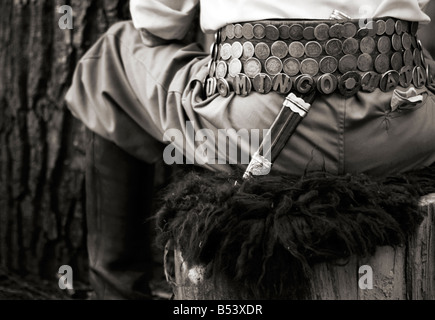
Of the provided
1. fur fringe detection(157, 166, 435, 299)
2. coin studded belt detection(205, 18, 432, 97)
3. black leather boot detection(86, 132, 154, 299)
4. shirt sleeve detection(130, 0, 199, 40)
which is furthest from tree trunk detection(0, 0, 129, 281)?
fur fringe detection(157, 166, 435, 299)

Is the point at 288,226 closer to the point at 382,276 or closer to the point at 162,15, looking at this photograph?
the point at 382,276

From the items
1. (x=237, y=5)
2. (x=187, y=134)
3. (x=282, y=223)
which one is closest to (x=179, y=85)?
(x=187, y=134)

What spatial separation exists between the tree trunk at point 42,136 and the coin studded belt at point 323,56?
869mm

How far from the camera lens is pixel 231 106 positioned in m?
1.56

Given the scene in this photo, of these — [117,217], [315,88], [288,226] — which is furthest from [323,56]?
[117,217]

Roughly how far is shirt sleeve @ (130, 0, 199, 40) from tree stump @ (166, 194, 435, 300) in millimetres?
615

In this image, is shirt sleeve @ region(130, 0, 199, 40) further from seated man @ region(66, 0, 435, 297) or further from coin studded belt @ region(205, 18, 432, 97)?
coin studded belt @ region(205, 18, 432, 97)

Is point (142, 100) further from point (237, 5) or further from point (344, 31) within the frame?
point (344, 31)

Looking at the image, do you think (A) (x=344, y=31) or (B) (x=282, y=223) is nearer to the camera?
(B) (x=282, y=223)

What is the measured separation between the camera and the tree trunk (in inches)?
90.7

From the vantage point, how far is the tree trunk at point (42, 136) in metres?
2.30

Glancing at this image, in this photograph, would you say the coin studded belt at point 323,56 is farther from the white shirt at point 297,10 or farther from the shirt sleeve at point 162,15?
the shirt sleeve at point 162,15

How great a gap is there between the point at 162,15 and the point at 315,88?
0.46 metres

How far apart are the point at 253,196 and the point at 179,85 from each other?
0.40 metres
